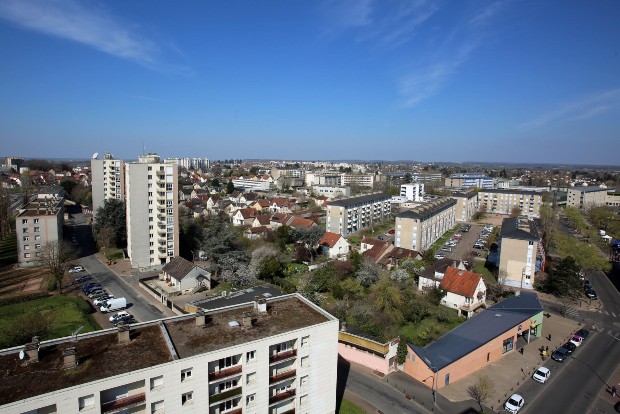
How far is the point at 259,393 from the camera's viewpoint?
39.8 ft

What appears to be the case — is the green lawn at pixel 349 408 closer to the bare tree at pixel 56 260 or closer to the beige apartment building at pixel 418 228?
the bare tree at pixel 56 260

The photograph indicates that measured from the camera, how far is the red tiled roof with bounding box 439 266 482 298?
25.0 m

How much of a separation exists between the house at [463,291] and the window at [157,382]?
19.7 metres

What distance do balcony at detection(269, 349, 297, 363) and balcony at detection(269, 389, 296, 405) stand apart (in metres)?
1.28

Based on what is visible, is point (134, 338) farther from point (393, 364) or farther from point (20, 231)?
point (20, 231)

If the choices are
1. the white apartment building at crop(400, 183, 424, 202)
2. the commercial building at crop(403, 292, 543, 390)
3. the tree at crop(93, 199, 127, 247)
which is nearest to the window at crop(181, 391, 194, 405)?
the commercial building at crop(403, 292, 543, 390)

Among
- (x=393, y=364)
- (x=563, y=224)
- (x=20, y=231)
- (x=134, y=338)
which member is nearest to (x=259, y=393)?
(x=134, y=338)

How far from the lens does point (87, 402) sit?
9359mm

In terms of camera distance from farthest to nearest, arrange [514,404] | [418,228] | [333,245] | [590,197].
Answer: [590,197] < [418,228] < [333,245] < [514,404]

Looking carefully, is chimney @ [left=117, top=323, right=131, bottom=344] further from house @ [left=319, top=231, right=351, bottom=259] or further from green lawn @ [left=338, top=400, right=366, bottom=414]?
house @ [left=319, top=231, right=351, bottom=259]

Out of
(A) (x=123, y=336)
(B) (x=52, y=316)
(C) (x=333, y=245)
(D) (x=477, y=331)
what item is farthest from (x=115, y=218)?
(D) (x=477, y=331)

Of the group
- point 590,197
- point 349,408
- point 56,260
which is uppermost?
point 590,197

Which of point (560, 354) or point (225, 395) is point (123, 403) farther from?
point (560, 354)

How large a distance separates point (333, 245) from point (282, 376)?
25.5 m
